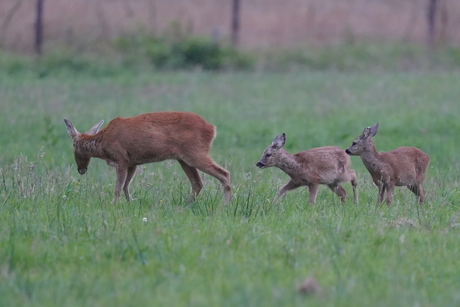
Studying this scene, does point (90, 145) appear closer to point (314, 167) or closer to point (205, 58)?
point (314, 167)

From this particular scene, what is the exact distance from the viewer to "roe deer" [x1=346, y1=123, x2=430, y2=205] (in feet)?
28.7

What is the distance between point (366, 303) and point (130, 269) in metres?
1.76

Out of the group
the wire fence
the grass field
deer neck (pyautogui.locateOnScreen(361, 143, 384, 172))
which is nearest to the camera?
the grass field

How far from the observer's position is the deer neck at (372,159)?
8898 millimetres

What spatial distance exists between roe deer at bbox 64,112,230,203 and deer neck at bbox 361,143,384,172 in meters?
1.75

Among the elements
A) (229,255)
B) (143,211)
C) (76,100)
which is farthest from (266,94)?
(229,255)

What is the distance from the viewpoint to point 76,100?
17.7m

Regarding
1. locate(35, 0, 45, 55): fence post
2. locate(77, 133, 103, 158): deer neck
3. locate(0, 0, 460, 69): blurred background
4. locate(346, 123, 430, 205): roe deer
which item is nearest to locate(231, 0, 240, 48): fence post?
locate(0, 0, 460, 69): blurred background

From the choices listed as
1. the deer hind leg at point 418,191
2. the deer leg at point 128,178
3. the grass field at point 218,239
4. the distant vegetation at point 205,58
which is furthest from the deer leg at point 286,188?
the distant vegetation at point 205,58

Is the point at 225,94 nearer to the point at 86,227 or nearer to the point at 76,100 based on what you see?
the point at 76,100

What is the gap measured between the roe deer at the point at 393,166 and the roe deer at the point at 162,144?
176 centimetres

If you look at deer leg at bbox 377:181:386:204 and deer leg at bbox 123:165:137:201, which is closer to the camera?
deer leg at bbox 377:181:386:204

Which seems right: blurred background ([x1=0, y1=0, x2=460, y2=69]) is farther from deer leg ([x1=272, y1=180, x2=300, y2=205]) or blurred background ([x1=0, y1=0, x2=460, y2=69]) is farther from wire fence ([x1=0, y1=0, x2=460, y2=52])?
deer leg ([x1=272, y1=180, x2=300, y2=205])

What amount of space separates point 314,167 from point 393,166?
950 millimetres
